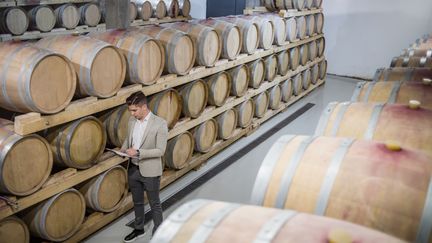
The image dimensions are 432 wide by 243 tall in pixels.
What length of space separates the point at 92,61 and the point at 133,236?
6.42ft

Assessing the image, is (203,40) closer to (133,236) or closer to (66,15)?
(133,236)

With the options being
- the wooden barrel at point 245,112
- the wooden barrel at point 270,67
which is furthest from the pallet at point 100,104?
the wooden barrel at point 270,67

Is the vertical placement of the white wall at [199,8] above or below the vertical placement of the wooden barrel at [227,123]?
above

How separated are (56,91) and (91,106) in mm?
469

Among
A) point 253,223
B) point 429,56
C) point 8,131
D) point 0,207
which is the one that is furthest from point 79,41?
point 429,56

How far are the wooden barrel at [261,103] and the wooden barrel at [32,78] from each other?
15.4ft

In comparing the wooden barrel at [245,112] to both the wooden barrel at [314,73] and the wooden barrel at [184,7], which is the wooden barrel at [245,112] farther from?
the wooden barrel at [184,7]

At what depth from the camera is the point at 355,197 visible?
2293 mm

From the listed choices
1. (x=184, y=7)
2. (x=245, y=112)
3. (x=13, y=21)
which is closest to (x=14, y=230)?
(x=245, y=112)

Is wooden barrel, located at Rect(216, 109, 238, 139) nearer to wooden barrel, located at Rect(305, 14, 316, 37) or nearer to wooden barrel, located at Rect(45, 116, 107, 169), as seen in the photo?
wooden barrel, located at Rect(45, 116, 107, 169)

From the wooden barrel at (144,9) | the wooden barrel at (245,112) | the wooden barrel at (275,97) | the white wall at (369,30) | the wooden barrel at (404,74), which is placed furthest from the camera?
the white wall at (369,30)

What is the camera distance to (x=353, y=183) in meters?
2.33

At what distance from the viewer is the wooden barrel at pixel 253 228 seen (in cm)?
173

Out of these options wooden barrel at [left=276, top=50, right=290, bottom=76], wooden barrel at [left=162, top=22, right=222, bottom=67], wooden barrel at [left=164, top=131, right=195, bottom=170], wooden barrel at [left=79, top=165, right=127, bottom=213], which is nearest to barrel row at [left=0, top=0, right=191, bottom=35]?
wooden barrel at [left=162, top=22, right=222, bottom=67]
